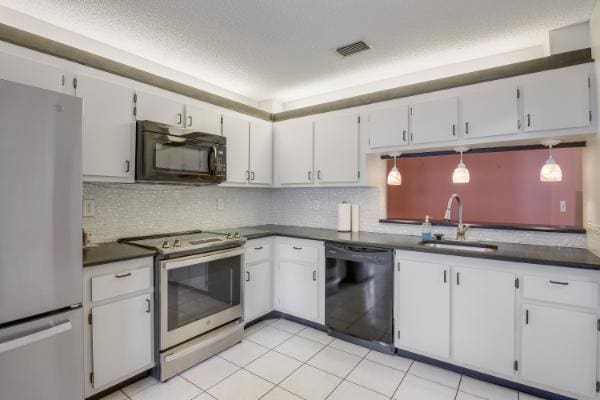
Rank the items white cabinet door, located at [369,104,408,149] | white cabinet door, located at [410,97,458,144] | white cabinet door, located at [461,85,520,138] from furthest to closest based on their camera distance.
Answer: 1. white cabinet door, located at [369,104,408,149]
2. white cabinet door, located at [410,97,458,144]
3. white cabinet door, located at [461,85,520,138]

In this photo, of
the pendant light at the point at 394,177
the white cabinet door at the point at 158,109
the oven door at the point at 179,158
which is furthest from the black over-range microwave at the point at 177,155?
the pendant light at the point at 394,177

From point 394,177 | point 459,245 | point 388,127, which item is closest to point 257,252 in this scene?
point 394,177

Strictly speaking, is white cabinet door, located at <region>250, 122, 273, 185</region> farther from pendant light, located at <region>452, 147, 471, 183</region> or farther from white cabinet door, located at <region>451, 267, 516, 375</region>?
white cabinet door, located at <region>451, 267, 516, 375</region>

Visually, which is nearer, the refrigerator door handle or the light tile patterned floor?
the refrigerator door handle

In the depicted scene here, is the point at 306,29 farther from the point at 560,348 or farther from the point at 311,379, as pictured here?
the point at 560,348

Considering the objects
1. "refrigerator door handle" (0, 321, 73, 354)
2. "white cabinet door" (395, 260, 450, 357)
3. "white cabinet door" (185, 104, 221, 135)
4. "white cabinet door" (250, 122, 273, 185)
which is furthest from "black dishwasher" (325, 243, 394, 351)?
"refrigerator door handle" (0, 321, 73, 354)

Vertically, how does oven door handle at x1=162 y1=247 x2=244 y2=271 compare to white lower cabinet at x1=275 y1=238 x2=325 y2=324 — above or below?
above

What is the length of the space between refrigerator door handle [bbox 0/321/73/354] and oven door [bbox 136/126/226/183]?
1.12 m

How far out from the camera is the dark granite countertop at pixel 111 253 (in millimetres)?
1906

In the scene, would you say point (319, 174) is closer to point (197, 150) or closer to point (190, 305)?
point (197, 150)

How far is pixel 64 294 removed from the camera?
1.58 metres

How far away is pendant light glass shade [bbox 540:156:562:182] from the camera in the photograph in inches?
90.9

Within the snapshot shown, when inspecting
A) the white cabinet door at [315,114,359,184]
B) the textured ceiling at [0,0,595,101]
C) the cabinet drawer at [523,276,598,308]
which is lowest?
the cabinet drawer at [523,276,598,308]

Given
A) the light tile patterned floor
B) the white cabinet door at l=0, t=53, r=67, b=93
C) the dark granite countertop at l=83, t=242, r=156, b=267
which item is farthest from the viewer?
the light tile patterned floor
